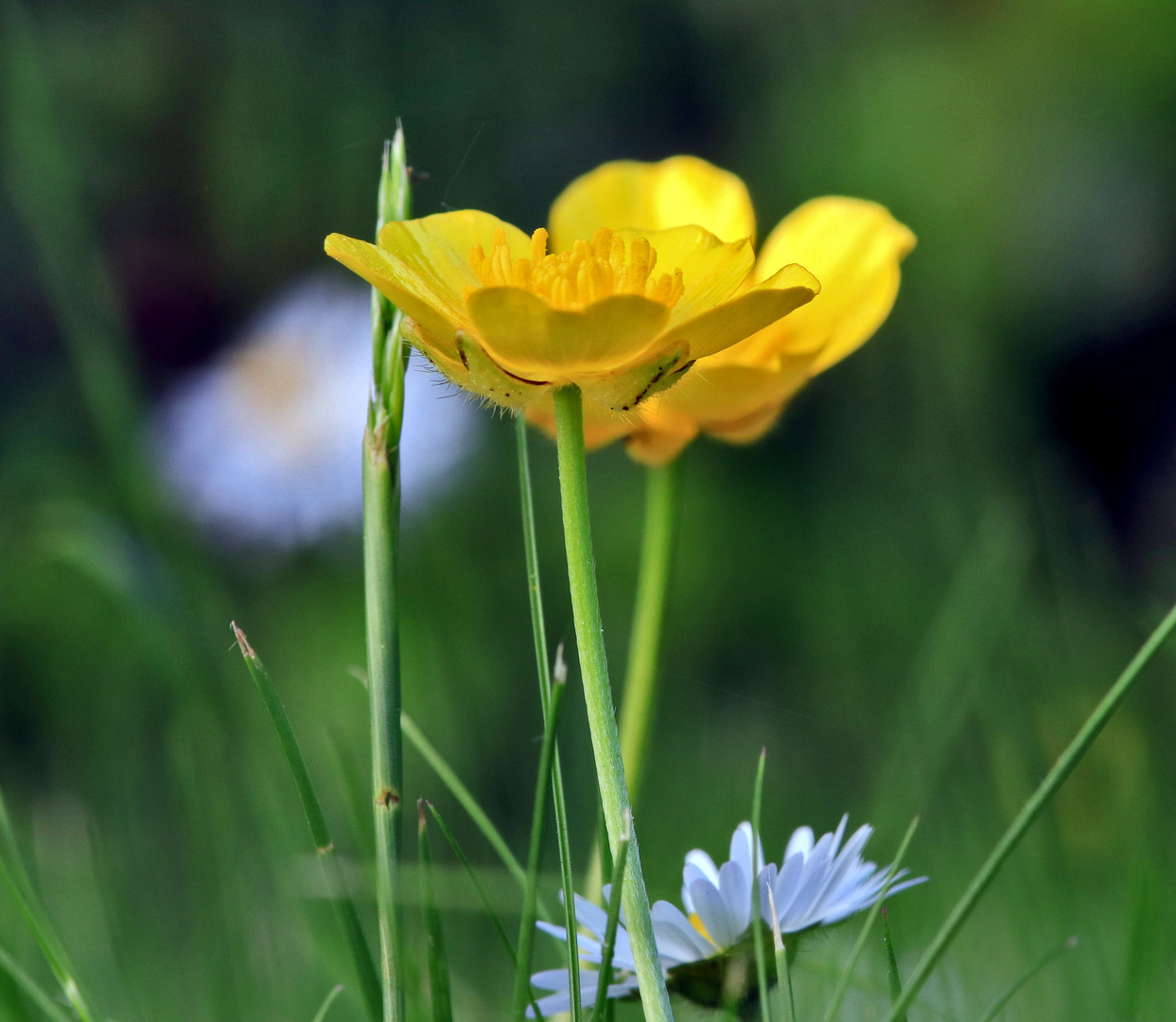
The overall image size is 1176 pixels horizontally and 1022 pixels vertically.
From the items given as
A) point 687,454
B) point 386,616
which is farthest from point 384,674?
point 687,454

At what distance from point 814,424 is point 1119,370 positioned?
0.50 m

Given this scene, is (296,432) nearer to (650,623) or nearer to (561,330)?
(650,623)

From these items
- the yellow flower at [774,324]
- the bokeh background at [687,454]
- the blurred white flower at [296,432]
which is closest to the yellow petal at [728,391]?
the yellow flower at [774,324]

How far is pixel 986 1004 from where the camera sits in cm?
47

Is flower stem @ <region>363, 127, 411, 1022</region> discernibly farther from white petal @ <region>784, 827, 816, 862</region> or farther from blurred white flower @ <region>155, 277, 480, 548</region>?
blurred white flower @ <region>155, 277, 480, 548</region>

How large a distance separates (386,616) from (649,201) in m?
0.23

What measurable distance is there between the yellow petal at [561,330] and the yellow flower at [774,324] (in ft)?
0.15

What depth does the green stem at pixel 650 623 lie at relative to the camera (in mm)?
338

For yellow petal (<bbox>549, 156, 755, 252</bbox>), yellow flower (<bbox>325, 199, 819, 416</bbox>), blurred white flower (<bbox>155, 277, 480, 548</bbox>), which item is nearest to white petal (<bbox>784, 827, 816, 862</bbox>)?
yellow flower (<bbox>325, 199, 819, 416</bbox>)

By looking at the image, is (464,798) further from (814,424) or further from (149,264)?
(149,264)

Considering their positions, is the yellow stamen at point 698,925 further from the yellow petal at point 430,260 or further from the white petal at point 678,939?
the yellow petal at point 430,260

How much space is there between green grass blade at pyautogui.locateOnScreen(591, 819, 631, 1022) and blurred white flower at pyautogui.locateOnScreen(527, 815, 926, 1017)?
2cm

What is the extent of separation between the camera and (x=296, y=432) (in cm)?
157

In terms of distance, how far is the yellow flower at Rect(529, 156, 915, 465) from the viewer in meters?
0.30
